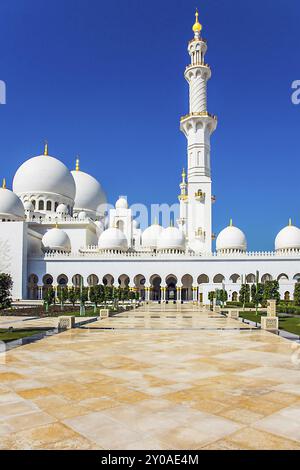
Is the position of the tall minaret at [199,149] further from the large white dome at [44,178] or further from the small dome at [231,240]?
the large white dome at [44,178]

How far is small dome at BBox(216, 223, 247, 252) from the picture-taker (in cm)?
4128

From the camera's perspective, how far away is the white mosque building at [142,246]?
38344mm

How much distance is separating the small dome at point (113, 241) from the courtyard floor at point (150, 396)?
104 feet

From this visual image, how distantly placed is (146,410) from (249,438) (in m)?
1.26

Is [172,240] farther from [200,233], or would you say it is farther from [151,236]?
[151,236]

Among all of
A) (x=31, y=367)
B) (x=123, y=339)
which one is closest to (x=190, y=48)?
(x=123, y=339)

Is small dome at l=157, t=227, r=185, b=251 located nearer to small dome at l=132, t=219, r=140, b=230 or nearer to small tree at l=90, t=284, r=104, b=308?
small dome at l=132, t=219, r=140, b=230

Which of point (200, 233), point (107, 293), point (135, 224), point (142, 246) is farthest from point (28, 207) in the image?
point (107, 293)

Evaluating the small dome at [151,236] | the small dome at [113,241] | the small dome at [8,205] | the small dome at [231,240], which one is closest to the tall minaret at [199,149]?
the small dome at [231,240]

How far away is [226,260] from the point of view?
38906 millimetres

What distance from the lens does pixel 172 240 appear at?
40625 millimetres

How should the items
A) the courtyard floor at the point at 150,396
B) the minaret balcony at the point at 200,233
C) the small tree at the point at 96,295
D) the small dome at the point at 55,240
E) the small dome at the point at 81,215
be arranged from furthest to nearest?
the small dome at the point at 81,215 → the minaret balcony at the point at 200,233 → the small dome at the point at 55,240 → the small tree at the point at 96,295 → the courtyard floor at the point at 150,396

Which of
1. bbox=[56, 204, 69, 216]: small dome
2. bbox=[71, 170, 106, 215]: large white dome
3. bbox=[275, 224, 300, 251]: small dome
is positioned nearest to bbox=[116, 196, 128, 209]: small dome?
bbox=[71, 170, 106, 215]: large white dome
